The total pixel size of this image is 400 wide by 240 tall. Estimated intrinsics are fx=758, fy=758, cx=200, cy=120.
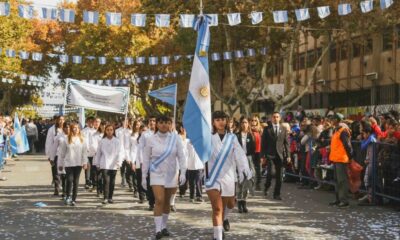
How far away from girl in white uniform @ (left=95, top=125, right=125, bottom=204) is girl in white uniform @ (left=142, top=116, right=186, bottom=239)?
427cm

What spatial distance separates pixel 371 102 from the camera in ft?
132

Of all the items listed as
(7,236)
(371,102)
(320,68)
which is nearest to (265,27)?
(371,102)

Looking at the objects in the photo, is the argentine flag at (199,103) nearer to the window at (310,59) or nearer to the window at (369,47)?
the window at (369,47)

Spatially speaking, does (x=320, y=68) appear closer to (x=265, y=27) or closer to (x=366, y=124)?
(x=265, y=27)

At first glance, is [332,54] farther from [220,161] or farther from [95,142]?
[220,161]

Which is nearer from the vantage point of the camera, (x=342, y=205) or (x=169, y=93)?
(x=342, y=205)

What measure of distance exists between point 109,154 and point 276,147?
3.59m

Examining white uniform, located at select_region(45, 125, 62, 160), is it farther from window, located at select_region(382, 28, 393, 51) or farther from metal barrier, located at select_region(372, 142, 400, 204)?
window, located at select_region(382, 28, 393, 51)

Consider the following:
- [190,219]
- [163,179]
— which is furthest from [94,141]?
[163,179]

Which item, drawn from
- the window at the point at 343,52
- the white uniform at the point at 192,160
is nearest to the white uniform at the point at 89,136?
the white uniform at the point at 192,160

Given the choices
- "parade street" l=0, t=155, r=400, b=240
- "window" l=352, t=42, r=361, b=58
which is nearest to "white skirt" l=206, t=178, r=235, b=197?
"parade street" l=0, t=155, r=400, b=240

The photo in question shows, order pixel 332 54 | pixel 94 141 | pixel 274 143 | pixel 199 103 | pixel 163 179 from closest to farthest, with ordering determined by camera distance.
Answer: pixel 199 103, pixel 163 179, pixel 274 143, pixel 94 141, pixel 332 54

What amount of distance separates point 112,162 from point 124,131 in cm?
237

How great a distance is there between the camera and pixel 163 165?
11.1 metres
